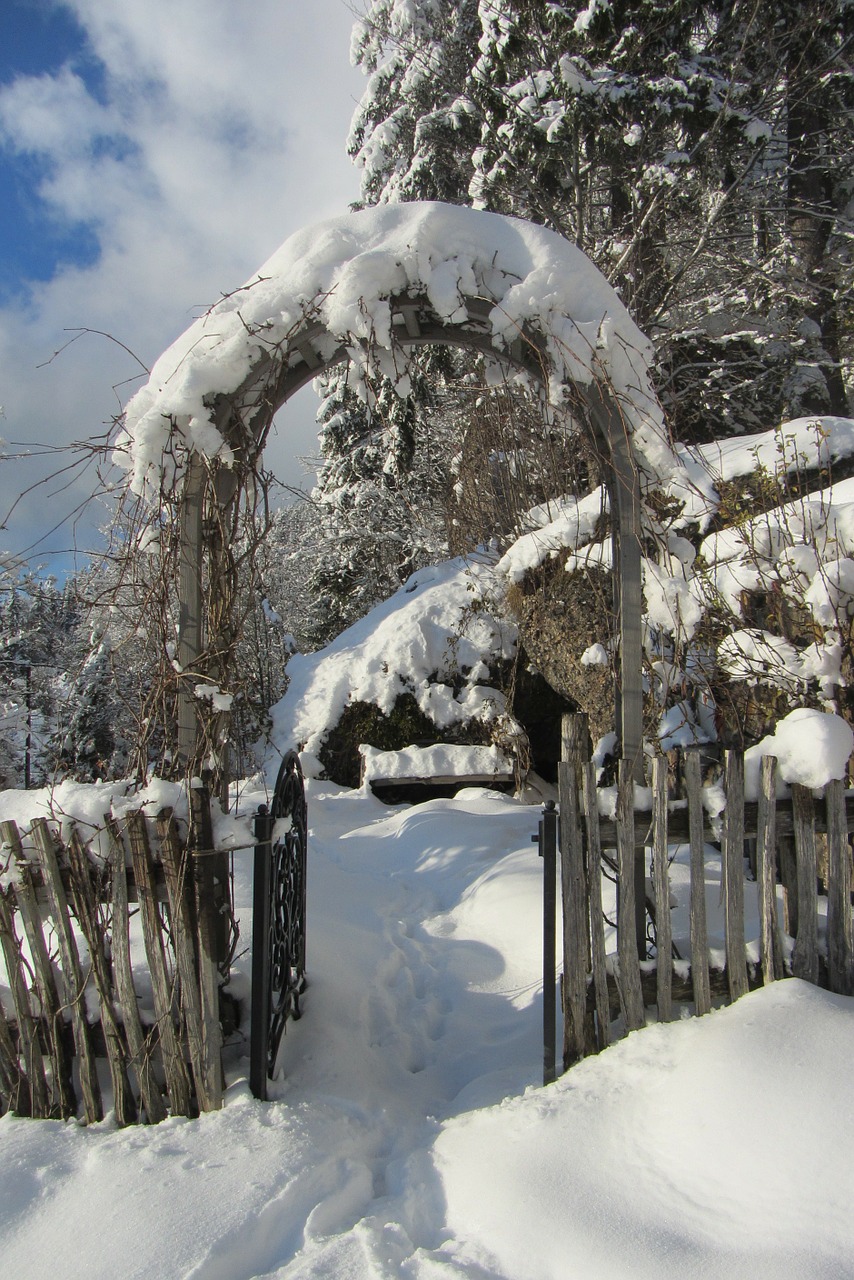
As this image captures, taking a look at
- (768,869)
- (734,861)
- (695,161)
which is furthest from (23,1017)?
(695,161)

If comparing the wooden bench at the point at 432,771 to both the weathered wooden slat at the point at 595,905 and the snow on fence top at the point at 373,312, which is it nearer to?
the weathered wooden slat at the point at 595,905

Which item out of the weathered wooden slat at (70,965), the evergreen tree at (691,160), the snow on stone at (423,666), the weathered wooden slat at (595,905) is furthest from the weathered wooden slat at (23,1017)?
the evergreen tree at (691,160)

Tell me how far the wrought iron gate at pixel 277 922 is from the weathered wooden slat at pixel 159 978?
0.82ft

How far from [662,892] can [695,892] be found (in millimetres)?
126

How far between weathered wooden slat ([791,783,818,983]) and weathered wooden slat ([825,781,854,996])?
54 mm

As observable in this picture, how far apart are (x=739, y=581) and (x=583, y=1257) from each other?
3794 mm

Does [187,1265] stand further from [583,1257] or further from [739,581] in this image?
[739,581]

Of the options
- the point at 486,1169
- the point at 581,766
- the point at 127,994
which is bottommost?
the point at 486,1169

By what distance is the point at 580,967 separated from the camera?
9.37ft

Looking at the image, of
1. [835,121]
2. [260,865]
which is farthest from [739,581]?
[835,121]

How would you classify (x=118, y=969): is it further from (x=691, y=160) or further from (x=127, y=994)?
(x=691, y=160)

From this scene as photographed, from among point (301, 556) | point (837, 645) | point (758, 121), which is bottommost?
point (837, 645)

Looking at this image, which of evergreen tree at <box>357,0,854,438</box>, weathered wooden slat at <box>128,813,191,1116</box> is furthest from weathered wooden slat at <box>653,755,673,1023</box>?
evergreen tree at <box>357,0,854,438</box>

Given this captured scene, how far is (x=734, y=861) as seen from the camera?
8.96 ft
